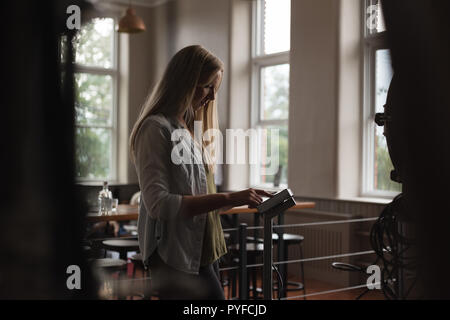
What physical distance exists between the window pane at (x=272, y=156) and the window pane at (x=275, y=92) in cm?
15

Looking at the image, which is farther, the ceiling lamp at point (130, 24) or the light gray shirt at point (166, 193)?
the ceiling lamp at point (130, 24)

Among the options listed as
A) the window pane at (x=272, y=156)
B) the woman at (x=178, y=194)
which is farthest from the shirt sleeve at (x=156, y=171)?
the window pane at (x=272, y=156)

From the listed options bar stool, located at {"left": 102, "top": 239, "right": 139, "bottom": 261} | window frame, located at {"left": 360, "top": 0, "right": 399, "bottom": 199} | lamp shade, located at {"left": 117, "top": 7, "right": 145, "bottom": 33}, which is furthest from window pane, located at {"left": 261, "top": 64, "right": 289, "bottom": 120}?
bar stool, located at {"left": 102, "top": 239, "right": 139, "bottom": 261}

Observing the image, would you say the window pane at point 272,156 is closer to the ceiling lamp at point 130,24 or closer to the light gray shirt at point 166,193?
the ceiling lamp at point 130,24

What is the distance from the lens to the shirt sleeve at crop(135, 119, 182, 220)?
1.03 meters

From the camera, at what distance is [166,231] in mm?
1076

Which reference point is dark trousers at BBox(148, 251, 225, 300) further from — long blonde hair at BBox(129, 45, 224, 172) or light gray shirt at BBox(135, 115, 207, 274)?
long blonde hair at BBox(129, 45, 224, 172)

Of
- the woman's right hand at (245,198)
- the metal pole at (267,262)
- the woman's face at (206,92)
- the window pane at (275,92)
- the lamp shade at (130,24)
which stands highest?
the lamp shade at (130,24)

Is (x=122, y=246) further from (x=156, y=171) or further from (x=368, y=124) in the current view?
(x=368, y=124)

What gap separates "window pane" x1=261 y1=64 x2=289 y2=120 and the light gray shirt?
4422mm

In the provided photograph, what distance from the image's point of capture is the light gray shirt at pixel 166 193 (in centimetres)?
104

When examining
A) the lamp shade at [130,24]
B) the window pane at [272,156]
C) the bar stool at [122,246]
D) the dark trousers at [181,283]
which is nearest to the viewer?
the dark trousers at [181,283]
